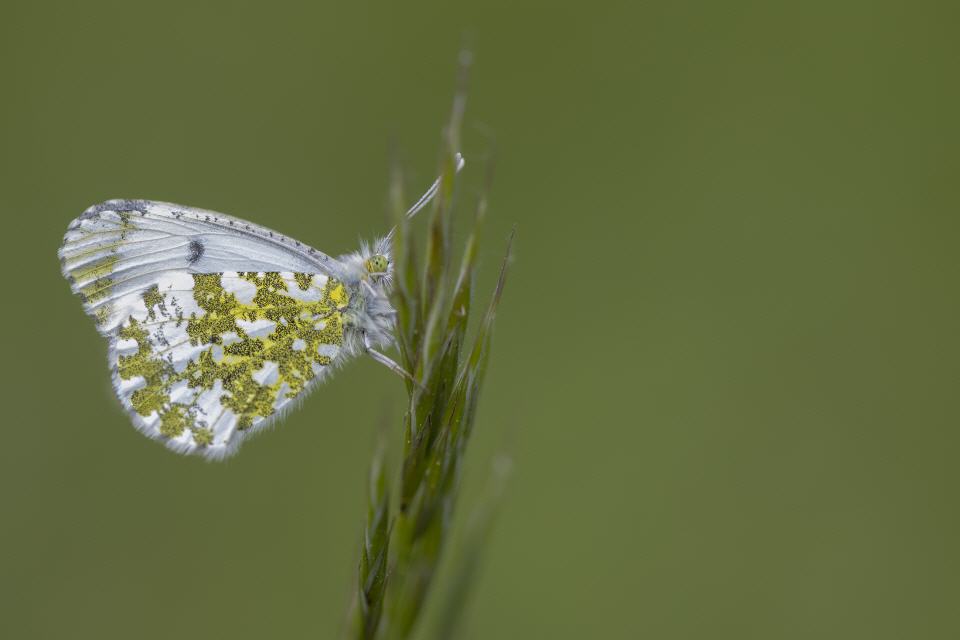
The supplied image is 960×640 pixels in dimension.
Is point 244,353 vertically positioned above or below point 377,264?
below

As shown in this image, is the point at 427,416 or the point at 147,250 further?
the point at 147,250

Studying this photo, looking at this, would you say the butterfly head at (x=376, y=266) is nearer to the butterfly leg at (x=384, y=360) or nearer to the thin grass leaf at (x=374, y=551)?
the butterfly leg at (x=384, y=360)

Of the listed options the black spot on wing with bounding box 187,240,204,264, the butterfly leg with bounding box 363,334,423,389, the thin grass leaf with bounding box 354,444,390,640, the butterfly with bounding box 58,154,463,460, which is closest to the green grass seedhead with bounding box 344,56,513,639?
the thin grass leaf with bounding box 354,444,390,640

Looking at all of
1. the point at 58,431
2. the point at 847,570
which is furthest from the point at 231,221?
the point at 847,570

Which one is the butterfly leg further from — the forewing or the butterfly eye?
the forewing

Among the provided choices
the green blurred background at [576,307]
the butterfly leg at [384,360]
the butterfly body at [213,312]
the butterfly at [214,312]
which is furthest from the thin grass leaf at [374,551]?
the green blurred background at [576,307]

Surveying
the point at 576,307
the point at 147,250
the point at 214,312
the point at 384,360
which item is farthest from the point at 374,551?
the point at 576,307

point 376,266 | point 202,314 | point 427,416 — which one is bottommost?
point 427,416

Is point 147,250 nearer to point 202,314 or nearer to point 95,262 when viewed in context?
point 95,262
